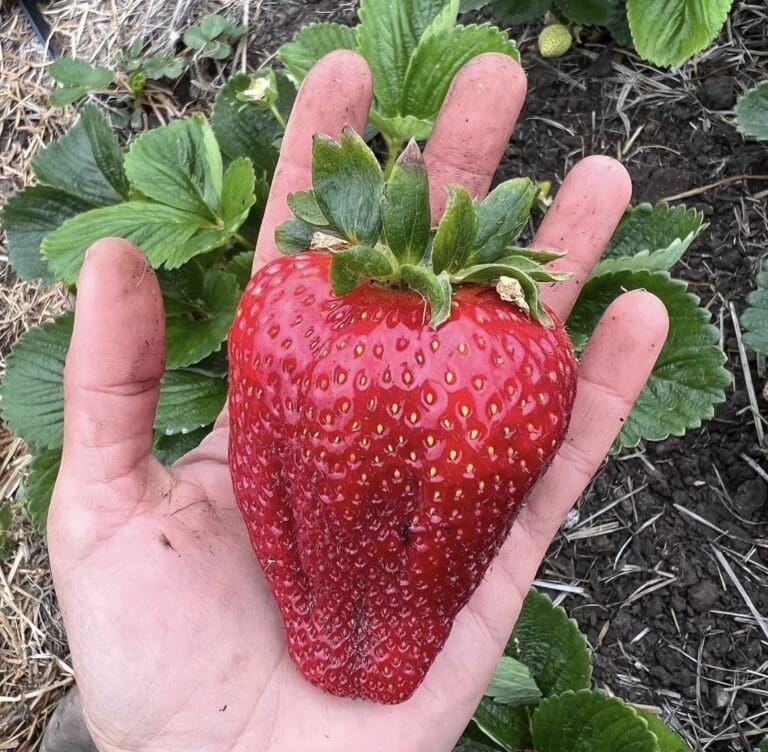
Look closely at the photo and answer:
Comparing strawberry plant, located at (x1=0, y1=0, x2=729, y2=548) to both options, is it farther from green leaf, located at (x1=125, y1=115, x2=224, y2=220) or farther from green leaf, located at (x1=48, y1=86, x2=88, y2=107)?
green leaf, located at (x1=48, y1=86, x2=88, y2=107)

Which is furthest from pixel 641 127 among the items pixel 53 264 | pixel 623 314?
pixel 53 264

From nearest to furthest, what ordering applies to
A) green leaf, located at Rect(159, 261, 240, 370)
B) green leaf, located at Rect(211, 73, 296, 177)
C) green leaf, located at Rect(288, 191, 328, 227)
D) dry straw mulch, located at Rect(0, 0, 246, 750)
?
green leaf, located at Rect(288, 191, 328, 227) < green leaf, located at Rect(159, 261, 240, 370) < green leaf, located at Rect(211, 73, 296, 177) < dry straw mulch, located at Rect(0, 0, 246, 750)

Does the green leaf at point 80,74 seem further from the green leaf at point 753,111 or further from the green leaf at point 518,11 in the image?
the green leaf at point 753,111

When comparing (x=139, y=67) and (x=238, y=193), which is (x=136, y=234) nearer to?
(x=238, y=193)

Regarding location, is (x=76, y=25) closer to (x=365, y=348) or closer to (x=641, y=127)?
(x=641, y=127)

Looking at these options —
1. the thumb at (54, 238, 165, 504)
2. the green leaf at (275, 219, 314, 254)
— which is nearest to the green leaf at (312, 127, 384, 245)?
the green leaf at (275, 219, 314, 254)

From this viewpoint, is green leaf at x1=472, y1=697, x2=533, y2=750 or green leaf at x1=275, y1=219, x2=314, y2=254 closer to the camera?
green leaf at x1=275, y1=219, x2=314, y2=254
